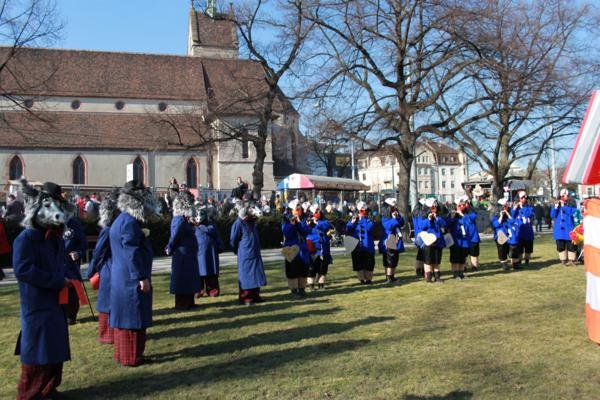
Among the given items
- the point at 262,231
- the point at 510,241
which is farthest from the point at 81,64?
the point at 510,241

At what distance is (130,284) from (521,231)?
10540mm

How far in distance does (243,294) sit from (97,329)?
2.59 metres

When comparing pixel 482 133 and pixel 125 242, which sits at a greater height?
pixel 482 133

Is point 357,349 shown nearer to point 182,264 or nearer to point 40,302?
point 40,302

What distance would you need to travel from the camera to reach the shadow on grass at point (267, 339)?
6.91 m

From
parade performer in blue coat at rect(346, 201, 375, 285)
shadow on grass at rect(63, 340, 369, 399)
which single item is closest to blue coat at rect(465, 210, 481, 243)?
parade performer in blue coat at rect(346, 201, 375, 285)

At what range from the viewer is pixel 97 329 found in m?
8.39

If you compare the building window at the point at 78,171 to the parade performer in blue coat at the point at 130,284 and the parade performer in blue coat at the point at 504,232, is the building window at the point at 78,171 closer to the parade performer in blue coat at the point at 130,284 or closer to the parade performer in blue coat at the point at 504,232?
the parade performer in blue coat at the point at 504,232

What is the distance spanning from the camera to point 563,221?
14.2m

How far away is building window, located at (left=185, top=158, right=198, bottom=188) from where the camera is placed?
53.0 meters

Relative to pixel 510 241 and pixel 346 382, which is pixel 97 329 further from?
pixel 510 241

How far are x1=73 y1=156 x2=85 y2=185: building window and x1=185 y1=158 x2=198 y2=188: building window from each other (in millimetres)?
9008

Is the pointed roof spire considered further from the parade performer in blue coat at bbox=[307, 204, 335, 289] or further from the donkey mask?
the donkey mask

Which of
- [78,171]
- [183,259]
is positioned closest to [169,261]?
[183,259]
